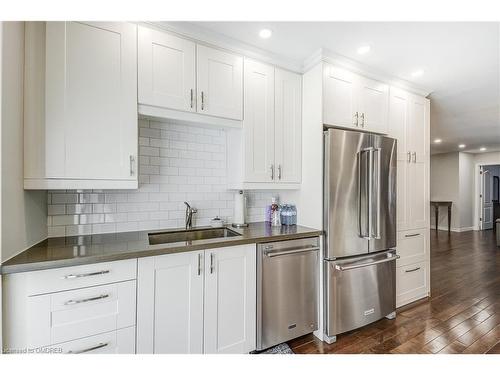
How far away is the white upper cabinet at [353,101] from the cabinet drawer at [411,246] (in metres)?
1.18

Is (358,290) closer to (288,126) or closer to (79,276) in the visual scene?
(288,126)

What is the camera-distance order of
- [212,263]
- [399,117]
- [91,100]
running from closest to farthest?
[91,100] < [212,263] < [399,117]

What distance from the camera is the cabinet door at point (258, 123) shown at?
205cm

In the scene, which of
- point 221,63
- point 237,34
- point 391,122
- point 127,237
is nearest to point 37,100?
point 127,237

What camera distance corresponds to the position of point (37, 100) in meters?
1.39

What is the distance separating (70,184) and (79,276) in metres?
0.57

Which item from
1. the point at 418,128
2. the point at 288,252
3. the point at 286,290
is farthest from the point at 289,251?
the point at 418,128

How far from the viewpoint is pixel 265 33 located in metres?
1.84

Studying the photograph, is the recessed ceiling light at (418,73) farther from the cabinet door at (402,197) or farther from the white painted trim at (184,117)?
the white painted trim at (184,117)

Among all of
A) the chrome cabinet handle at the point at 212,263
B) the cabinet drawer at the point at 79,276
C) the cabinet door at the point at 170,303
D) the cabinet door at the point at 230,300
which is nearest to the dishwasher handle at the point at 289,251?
the cabinet door at the point at 230,300

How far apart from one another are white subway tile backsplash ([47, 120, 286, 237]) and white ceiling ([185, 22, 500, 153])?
92 centimetres

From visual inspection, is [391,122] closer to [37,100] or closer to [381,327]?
[381,327]
